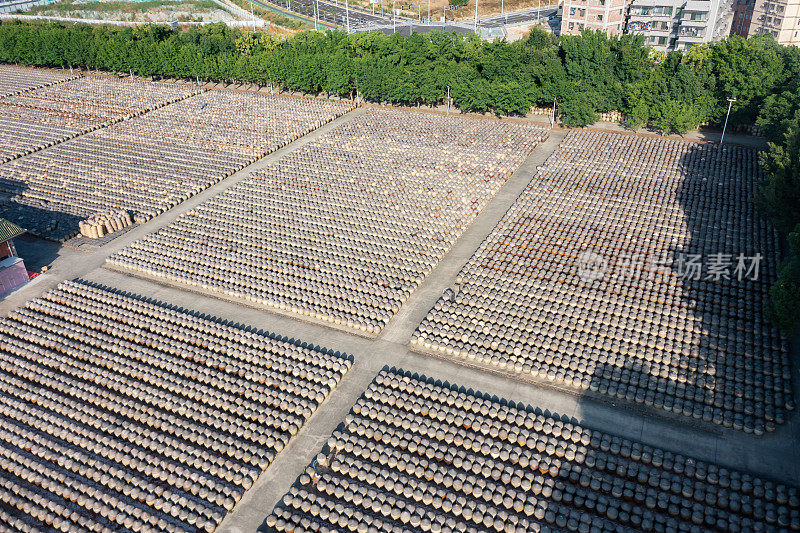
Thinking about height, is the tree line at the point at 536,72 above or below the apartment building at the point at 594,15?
below

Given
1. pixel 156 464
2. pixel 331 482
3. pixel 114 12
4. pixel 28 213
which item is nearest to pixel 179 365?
pixel 156 464

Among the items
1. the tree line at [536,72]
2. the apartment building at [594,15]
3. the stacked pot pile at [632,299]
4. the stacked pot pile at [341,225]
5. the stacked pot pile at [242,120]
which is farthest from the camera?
the apartment building at [594,15]

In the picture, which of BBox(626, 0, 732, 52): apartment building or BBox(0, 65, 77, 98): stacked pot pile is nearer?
BBox(626, 0, 732, 52): apartment building

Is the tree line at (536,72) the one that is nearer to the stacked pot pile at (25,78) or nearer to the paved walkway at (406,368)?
the stacked pot pile at (25,78)

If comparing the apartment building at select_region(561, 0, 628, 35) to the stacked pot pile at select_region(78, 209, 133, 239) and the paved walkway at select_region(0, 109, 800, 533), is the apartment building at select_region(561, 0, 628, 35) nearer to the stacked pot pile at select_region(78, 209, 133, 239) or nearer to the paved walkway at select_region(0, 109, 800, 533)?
the paved walkway at select_region(0, 109, 800, 533)

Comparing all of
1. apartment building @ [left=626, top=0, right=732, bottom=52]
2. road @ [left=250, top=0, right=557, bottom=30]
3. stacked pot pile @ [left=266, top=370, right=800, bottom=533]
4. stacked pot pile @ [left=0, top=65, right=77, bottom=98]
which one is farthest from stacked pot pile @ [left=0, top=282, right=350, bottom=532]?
road @ [left=250, top=0, right=557, bottom=30]

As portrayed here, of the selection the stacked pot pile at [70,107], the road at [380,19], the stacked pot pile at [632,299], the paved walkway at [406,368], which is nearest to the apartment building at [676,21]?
the road at [380,19]

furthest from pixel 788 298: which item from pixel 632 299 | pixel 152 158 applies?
pixel 152 158
